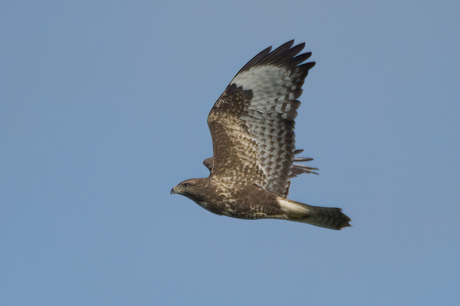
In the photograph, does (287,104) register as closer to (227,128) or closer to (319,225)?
(227,128)

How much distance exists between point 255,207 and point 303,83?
2.07 meters

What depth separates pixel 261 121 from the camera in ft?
39.8

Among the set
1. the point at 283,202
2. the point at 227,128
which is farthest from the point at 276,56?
the point at 283,202

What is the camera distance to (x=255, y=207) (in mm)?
12000

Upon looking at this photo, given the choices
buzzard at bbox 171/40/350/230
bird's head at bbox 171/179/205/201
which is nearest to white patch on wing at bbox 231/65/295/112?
buzzard at bbox 171/40/350/230

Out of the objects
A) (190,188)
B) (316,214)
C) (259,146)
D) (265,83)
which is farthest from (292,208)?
(265,83)

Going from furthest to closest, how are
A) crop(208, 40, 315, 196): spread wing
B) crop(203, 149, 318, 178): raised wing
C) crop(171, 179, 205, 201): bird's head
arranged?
crop(203, 149, 318, 178): raised wing
crop(171, 179, 205, 201): bird's head
crop(208, 40, 315, 196): spread wing

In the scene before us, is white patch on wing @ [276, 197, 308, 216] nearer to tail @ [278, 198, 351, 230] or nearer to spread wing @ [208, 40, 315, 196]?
tail @ [278, 198, 351, 230]

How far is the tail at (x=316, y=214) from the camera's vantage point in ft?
39.1

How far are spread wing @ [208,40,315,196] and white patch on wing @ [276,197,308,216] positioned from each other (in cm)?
33

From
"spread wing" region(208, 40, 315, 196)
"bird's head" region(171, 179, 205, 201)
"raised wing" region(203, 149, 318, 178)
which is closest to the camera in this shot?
"spread wing" region(208, 40, 315, 196)

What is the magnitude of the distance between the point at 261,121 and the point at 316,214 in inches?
66.7

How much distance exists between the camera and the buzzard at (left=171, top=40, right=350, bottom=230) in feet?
39.1

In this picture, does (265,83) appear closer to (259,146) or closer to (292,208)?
(259,146)
